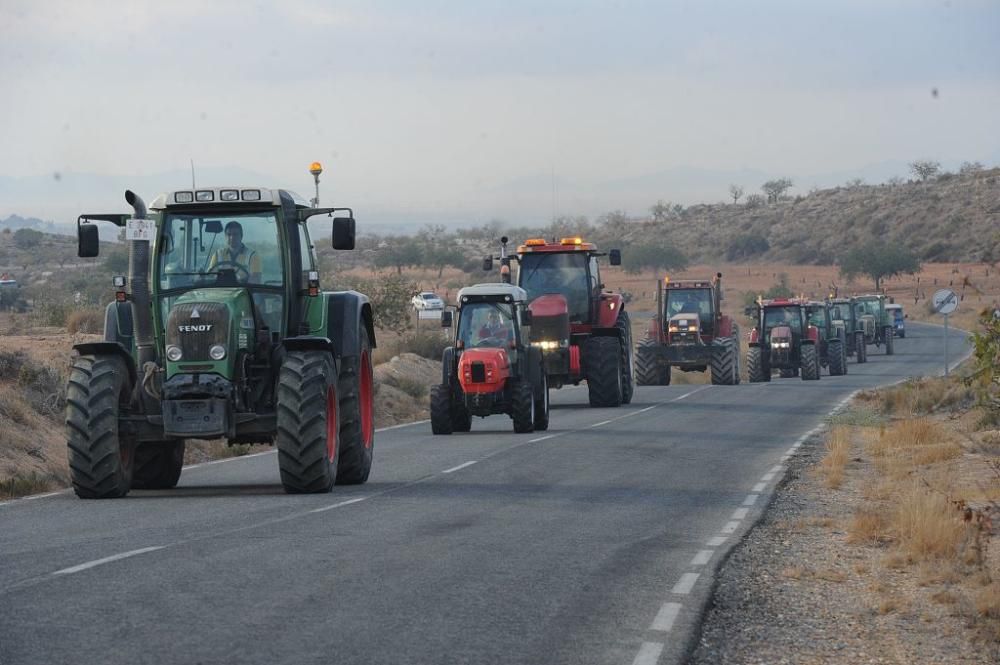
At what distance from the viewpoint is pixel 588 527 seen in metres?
13.9

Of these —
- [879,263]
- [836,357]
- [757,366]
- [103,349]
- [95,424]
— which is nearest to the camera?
[95,424]

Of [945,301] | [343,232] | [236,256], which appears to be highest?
[343,232]

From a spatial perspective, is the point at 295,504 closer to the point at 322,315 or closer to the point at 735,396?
the point at 322,315

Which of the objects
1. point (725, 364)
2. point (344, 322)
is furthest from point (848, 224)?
point (344, 322)

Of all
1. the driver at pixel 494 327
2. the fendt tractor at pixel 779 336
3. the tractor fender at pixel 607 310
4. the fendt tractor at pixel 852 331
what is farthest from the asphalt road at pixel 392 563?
the fendt tractor at pixel 852 331

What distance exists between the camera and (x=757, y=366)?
48031 millimetres

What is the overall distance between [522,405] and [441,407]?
55.1 inches

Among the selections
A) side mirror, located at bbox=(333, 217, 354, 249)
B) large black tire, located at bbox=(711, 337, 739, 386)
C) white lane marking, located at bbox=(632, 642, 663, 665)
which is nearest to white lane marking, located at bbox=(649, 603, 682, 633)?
white lane marking, located at bbox=(632, 642, 663, 665)

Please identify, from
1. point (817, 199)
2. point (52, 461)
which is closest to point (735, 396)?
point (52, 461)

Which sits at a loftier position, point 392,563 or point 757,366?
point 392,563

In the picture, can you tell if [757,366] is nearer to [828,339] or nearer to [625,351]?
[828,339]

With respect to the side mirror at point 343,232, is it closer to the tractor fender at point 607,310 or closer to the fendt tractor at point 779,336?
the tractor fender at point 607,310

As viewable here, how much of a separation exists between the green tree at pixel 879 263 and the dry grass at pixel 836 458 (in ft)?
295

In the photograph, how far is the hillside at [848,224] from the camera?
432ft
